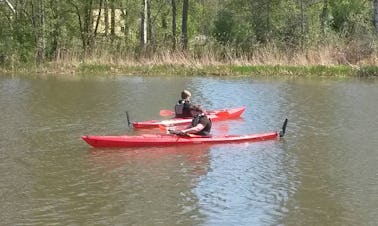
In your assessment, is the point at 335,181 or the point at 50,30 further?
the point at 50,30

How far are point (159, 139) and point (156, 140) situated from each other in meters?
0.06

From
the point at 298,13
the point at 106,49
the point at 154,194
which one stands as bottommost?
the point at 154,194

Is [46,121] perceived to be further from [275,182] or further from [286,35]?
[286,35]

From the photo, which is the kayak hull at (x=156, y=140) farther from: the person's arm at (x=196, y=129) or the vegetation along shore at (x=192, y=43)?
the vegetation along shore at (x=192, y=43)

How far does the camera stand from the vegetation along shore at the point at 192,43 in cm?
2708

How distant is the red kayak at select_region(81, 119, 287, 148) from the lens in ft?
37.3

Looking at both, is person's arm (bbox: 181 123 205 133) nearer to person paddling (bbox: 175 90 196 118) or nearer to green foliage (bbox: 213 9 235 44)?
person paddling (bbox: 175 90 196 118)

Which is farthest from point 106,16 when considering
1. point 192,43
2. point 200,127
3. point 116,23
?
point 200,127

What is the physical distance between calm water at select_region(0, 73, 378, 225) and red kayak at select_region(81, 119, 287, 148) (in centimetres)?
16

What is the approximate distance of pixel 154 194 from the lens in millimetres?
8656

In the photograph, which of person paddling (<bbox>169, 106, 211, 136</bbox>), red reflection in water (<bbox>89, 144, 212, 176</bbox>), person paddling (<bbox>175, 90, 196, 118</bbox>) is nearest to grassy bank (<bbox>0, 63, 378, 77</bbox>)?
person paddling (<bbox>175, 90, 196, 118</bbox>)

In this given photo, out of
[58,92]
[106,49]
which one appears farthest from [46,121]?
[106,49]

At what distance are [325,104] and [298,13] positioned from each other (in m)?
13.1

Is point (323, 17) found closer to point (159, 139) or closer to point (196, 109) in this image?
point (196, 109)
